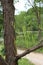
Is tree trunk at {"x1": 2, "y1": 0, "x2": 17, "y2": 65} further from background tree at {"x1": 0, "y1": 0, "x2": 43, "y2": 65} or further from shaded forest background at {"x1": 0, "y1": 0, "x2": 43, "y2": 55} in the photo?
shaded forest background at {"x1": 0, "y1": 0, "x2": 43, "y2": 55}

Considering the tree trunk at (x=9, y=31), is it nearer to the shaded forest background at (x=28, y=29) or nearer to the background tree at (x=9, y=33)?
the background tree at (x=9, y=33)

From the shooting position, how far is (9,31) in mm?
3330

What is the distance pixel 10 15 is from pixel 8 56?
1.84ft

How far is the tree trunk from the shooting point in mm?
3303

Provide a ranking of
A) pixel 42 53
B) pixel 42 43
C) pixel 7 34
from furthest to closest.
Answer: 1. pixel 42 53
2. pixel 7 34
3. pixel 42 43

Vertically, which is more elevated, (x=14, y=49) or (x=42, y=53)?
(x=14, y=49)

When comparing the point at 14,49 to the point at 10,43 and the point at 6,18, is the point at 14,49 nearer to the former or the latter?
the point at 10,43

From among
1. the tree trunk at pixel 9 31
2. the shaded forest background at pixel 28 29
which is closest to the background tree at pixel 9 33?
the tree trunk at pixel 9 31

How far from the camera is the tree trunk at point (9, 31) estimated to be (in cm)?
330

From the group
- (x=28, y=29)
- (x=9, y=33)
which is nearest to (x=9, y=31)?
(x=9, y=33)

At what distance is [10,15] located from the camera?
3.31 m

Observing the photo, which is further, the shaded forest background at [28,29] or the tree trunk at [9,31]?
the shaded forest background at [28,29]

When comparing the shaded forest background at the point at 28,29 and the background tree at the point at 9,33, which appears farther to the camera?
the shaded forest background at the point at 28,29

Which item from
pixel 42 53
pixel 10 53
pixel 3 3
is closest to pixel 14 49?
pixel 10 53
